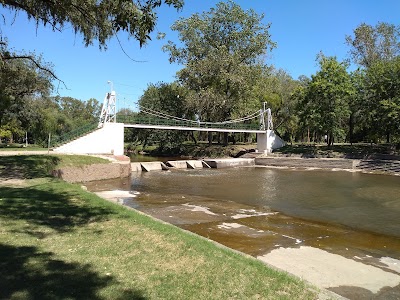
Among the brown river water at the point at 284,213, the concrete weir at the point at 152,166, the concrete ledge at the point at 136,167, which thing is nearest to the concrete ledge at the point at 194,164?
the concrete weir at the point at 152,166

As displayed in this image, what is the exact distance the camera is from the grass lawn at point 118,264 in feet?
15.3

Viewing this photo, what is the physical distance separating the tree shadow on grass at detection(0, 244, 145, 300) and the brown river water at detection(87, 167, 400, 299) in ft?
13.8

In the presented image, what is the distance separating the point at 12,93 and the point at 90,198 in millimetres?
24368

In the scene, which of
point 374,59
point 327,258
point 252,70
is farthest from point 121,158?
point 374,59

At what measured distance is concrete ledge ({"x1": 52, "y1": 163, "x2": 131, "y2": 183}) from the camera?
67.3 feet

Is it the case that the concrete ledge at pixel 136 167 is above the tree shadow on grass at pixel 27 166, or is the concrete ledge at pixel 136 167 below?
below

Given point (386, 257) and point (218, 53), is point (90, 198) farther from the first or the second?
point (218, 53)

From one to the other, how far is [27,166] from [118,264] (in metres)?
14.0

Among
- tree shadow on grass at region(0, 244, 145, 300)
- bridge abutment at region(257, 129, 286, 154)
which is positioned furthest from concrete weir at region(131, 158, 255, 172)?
tree shadow on grass at region(0, 244, 145, 300)

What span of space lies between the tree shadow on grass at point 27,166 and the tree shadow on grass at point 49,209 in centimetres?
394

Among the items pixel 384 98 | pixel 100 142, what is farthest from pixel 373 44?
pixel 100 142

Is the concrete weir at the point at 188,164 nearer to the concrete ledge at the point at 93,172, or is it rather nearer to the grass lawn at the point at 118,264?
the concrete ledge at the point at 93,172

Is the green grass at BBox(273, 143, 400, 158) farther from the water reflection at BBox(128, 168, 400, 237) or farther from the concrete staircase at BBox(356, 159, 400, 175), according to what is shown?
the water reflection at BBox(128, 168, 400, 237)

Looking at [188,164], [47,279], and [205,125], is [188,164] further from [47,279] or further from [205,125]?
[47,279]
